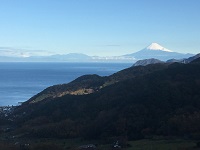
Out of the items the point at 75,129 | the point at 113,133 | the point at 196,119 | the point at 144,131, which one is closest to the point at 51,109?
the point at 75,129

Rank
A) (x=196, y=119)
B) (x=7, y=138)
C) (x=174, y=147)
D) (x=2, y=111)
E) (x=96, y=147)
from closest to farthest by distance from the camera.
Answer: (x=174, y=147)
(x=96, y=147)
(x=196, y=119)
(x=7, y=138)
(x=2, y=111)

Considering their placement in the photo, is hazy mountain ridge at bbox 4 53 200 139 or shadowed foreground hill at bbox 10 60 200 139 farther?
hazy mountain ridge at bbox 4 53 200 139

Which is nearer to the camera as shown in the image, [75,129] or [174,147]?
[174,147]

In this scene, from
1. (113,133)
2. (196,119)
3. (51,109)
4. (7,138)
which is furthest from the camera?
(51,109)

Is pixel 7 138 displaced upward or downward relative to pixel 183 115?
downward

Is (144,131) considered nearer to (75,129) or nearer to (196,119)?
(196,119)

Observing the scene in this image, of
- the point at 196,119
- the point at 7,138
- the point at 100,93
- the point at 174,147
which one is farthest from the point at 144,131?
the point at 100,93

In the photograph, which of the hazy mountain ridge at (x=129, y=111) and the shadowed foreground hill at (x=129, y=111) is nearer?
the shadowed foreground hill at (x=129, y=111)
